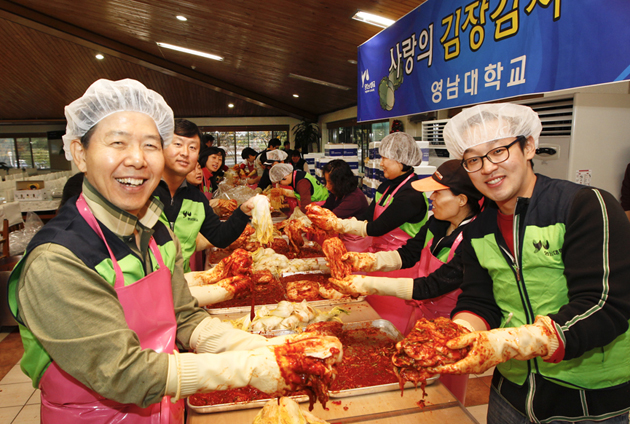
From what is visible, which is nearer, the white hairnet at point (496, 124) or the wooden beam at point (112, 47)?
the white hairnet at point (496, 124)

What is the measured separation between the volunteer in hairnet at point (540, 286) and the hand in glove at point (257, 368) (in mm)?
409

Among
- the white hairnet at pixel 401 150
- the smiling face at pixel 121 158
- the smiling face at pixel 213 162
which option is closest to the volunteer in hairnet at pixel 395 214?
the white hairnet at pixel 401 150

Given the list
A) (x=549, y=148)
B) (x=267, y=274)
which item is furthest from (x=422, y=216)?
(x=267, y=274)

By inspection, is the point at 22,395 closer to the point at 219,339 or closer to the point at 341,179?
the point at 219,339

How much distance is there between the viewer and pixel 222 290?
2.26 metres

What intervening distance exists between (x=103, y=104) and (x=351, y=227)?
2505mm

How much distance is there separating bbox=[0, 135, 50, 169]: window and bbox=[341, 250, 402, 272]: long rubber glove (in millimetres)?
18753

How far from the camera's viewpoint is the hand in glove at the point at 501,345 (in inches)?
48.6

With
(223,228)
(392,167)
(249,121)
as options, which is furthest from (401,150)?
(249,121)

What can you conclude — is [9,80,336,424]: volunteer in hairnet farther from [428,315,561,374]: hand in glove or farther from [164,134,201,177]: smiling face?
[164,134,201,177]: smiling face

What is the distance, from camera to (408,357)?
135 cm

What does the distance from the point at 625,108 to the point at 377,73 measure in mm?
2206

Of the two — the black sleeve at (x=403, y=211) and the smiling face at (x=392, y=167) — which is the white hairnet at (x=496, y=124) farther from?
the smiling face at (x=392, y=167)

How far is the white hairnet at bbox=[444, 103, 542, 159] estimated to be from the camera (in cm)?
142
